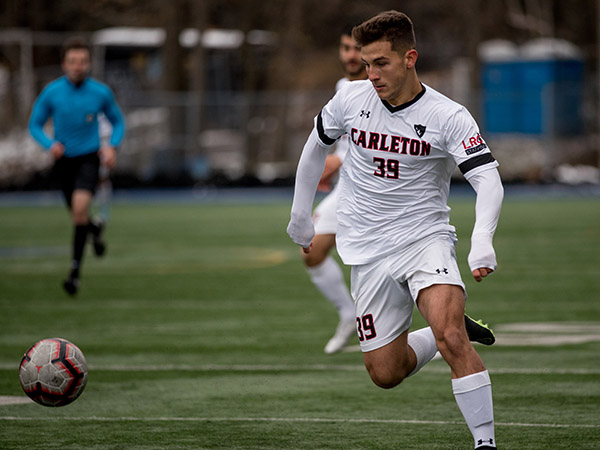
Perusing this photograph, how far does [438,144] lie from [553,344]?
4.21 meters

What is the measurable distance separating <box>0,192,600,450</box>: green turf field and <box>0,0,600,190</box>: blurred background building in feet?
58.7

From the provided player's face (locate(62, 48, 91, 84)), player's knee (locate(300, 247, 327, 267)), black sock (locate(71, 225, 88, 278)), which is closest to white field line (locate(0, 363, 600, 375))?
player's knee (locate(300, 247, 327, 267))

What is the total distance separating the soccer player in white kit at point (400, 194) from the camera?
561 centimetres

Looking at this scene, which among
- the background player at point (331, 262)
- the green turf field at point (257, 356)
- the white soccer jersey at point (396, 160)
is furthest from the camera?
the background player at point (331, 262)

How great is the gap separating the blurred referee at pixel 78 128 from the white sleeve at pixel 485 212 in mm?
7749

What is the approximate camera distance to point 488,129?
4000cm

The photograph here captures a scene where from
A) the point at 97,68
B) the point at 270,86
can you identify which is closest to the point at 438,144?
the point at 97,68

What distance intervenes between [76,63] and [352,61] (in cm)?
476

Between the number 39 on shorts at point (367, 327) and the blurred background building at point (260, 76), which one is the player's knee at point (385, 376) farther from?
the blurred background building at point (260, 76)

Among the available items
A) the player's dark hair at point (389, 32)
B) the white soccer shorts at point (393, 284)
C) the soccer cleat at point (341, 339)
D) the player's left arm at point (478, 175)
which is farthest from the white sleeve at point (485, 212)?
the soccer cleat at point (341, 339)

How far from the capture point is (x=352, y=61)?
29.5ft

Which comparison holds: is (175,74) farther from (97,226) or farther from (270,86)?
(97,226)

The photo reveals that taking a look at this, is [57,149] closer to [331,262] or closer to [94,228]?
[94,228]

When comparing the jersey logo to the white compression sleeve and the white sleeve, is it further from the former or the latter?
the white compression sleeve
